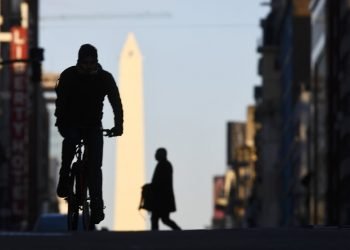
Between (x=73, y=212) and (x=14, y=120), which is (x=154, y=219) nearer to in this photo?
(x=73, y=212)

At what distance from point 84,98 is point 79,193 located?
1.19 m

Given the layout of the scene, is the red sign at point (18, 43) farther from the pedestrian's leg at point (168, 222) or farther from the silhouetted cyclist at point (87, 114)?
the silhouetted cyclist at point (87, 114)

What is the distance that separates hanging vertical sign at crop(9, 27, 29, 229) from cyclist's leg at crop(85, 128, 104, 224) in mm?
79935


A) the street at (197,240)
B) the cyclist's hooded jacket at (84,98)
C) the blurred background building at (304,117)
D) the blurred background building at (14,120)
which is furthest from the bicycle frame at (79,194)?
the blurred background building at (304,117)

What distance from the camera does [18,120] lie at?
106 meters

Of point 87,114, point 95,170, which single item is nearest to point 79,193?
point 95,170

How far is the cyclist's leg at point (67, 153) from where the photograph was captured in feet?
78.8

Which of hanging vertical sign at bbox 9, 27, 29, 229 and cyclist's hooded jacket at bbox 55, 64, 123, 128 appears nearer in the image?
cyclist's hooded jacket at bbox 55, 64, 123, 128

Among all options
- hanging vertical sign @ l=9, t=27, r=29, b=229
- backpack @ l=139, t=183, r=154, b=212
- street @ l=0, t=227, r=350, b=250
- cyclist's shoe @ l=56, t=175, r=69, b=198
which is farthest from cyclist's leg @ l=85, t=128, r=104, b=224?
hanging vertical sign @ l=9, t=27, r=29, b=229

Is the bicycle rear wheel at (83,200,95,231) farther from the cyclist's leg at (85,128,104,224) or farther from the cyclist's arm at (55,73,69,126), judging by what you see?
the cyclist's arm at (55,73,69,126)

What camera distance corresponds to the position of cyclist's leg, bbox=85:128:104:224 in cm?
2378

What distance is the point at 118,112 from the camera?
24.2 metres

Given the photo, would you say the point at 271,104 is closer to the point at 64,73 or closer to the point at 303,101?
the point at 303,101

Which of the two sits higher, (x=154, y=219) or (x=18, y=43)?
(x=18, y=43)
